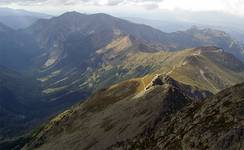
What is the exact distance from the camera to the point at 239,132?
114375 mm

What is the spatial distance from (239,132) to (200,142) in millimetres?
13027

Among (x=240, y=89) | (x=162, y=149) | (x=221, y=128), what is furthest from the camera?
(x=240, y=89)

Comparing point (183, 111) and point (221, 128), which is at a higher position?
point (221, 128)

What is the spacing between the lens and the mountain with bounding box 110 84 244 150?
382 ft

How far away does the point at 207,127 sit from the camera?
128 meters

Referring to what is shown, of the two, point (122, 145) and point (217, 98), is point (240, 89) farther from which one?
point (122, 145)

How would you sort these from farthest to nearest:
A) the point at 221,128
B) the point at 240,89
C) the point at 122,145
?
the point at 122,145 < the point at 240,89 < the point at 221,128

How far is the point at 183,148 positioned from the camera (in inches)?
4985

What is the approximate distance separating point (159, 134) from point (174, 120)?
7690mm

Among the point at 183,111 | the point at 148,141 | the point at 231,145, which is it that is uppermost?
the point at 231,145

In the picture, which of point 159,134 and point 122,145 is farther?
point 122,145

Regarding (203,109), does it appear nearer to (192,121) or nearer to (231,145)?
(192,121)

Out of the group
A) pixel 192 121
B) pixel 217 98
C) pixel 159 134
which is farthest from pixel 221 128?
pixel 159 134

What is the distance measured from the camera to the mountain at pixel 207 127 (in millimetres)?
116500
